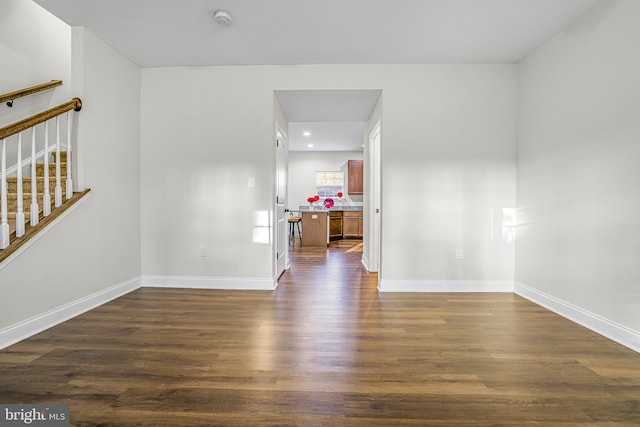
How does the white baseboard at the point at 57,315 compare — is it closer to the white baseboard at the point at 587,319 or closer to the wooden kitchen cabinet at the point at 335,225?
the white baseboard at the point at 587,319

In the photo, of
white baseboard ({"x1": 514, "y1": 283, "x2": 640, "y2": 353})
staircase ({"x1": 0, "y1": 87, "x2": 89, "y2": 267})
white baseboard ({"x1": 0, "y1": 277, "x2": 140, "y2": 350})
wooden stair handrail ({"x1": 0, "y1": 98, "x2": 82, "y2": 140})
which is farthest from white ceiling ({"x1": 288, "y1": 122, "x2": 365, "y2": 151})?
white baseboard ({"x1": 0, "y1": 277, "x2": 140, "y2": 350})

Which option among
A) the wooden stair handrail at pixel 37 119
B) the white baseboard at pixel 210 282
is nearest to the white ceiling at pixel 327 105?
the wooden stair handrail at pixel 37 119

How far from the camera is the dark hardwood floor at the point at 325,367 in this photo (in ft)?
4.28

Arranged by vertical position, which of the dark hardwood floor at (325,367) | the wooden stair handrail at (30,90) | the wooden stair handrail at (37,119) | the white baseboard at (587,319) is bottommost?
the dark hardwood floor at (325,367)

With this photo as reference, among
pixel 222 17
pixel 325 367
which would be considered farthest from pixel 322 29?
pixel 325 367

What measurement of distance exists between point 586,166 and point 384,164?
167 centimetres

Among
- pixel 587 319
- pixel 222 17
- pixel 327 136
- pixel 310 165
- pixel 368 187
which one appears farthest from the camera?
pixel 310 165

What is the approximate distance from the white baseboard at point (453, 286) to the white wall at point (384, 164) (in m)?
0.05

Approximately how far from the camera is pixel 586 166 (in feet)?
7.56

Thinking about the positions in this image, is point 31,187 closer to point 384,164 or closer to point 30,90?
point 30,90

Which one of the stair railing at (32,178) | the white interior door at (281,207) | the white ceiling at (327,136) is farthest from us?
the white ceiling at (327,136)

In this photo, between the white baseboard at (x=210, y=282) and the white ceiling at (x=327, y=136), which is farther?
the white ceiling at (x=327, y=136)

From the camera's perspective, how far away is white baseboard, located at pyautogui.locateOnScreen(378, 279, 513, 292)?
3188mm

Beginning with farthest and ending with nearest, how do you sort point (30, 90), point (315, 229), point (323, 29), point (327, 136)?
point (327, 136) → point (315, 229) → point (30, 90) → point (323, 29)
